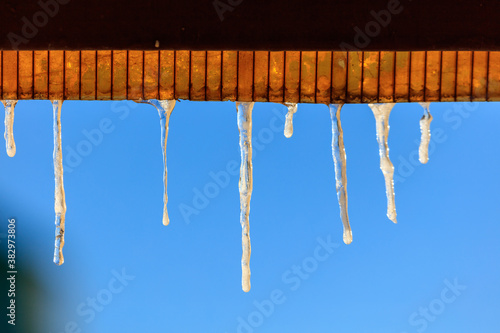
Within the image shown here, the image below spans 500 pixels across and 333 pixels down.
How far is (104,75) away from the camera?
7.63 ft

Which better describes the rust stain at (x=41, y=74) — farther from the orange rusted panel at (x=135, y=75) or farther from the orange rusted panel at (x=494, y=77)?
the orange rusted panel at (x=494, y=77)

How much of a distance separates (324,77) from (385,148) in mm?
1086

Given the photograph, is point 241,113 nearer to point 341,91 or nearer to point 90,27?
point 341,91

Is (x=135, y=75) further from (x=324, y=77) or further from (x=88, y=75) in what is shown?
(x=324, y=77)

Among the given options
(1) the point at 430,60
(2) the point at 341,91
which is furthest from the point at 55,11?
(1) the point at 430,60

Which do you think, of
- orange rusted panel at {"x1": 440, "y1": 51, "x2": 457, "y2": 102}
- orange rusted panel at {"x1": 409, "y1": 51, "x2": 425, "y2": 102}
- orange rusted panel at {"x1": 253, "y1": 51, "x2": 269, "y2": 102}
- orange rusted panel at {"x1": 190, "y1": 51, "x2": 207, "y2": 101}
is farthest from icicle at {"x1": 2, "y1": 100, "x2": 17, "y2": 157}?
orange rusted panel at {"x1": 440, "y1": 51, "x2": 457, "y2": 102}

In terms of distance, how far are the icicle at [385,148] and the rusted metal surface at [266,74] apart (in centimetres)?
74

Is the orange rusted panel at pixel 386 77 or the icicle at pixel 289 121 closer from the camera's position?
the orange rusted panel at pixel 386 77

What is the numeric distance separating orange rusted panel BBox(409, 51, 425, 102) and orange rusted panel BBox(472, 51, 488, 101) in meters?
0.22

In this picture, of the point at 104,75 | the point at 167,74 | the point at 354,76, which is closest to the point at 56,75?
the point at 104,75

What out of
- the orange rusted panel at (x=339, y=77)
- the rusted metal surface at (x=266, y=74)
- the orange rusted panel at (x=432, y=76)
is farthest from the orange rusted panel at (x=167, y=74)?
the orange rusted panel at (x=432, y=76)

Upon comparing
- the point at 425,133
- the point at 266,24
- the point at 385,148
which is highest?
the point at 266,24

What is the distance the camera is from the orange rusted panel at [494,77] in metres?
2.27

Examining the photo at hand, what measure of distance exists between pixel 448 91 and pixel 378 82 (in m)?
0.31
